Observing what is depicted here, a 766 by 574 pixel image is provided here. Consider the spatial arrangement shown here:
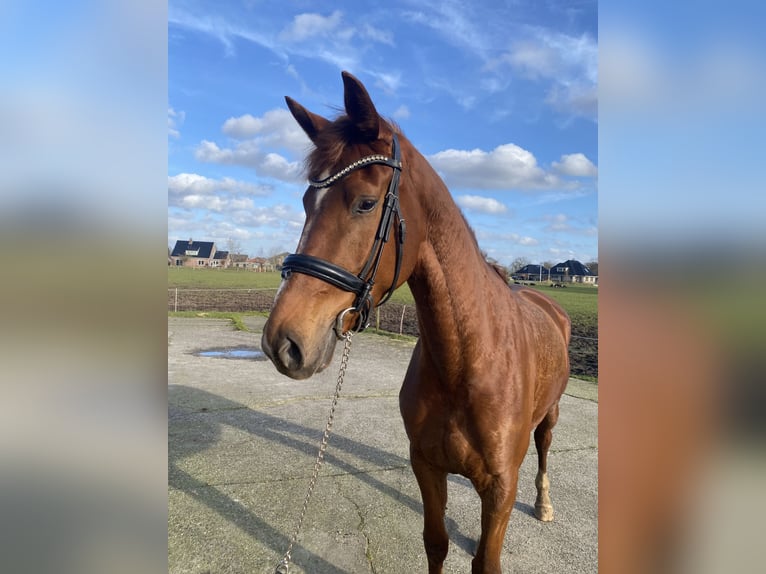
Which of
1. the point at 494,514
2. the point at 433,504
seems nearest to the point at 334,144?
the point at 494,514

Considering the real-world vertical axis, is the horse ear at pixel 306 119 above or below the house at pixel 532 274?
above

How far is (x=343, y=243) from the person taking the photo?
1.56m

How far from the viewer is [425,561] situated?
2.97 meters

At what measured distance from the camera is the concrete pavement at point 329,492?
3012mm

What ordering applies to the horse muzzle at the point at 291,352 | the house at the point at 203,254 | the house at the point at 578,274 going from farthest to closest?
the house at the point at 203,254 < the horse muzzle at the point at 291,352 < the house at the point at 578,274

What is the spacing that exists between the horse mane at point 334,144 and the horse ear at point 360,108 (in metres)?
0.03

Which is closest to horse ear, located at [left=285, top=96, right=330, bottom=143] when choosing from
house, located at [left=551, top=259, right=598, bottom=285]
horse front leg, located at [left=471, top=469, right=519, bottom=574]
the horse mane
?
the horse mane

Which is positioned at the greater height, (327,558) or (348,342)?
(348,342)

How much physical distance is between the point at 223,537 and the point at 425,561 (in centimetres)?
153

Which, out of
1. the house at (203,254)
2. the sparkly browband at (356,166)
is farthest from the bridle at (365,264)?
the house at (203,254)

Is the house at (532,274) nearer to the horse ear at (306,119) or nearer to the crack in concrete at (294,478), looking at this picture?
the crack in concrete at (294,478)

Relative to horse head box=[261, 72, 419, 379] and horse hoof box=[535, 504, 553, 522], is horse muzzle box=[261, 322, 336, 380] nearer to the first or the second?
horse head box=[261, 72, 419, 379]
